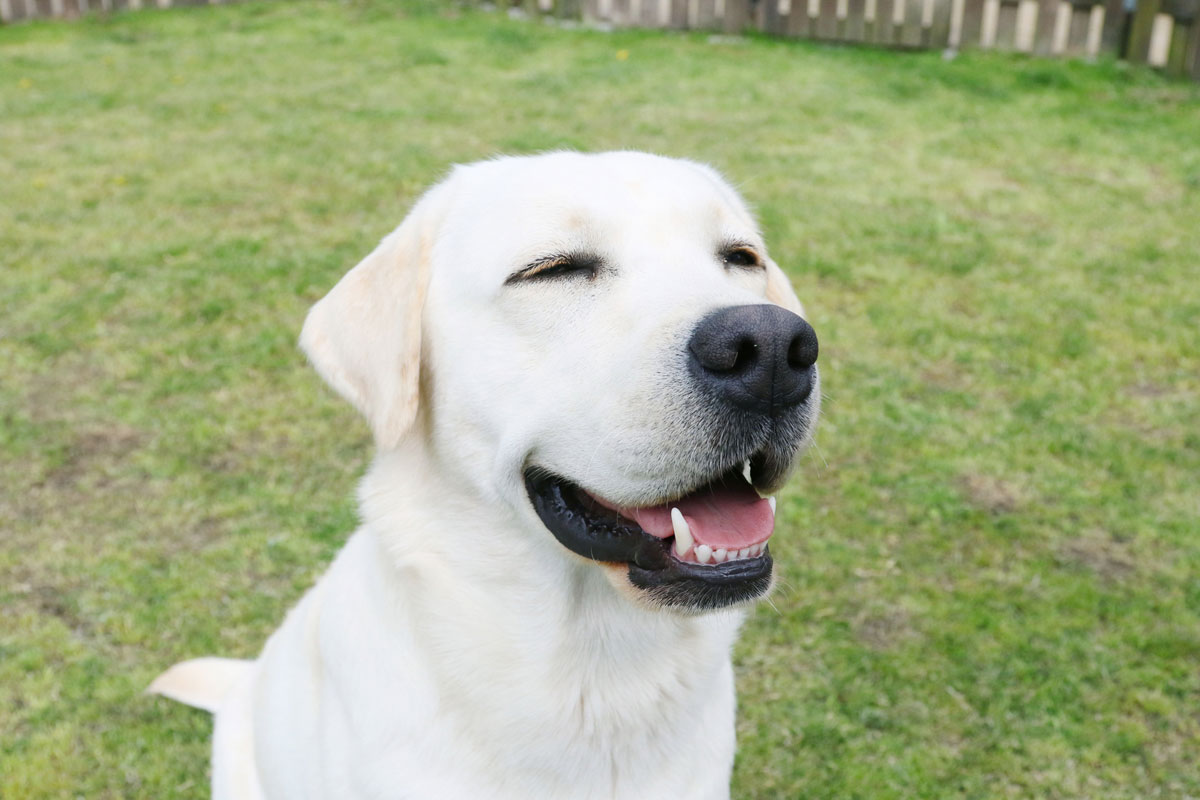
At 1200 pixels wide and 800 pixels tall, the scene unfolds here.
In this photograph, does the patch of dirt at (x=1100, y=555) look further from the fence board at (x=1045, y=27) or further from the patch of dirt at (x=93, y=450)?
the fence board at (x=1045, y=27)

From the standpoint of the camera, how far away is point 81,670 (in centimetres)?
369

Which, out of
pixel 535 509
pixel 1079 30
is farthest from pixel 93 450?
pixel 1079 30

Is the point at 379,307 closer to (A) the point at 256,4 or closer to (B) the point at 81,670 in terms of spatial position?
(B) the point at 81,670

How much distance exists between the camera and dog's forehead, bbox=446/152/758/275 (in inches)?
87.7

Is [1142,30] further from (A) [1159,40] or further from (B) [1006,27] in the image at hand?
(B) [1006,27]

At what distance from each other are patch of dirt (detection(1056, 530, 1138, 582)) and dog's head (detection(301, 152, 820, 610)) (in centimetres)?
250

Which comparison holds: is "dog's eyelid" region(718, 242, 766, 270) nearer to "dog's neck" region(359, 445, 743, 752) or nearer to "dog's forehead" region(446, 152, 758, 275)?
"dog's forehead" region(446, 152, 758, 275)

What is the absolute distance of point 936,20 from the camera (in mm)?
11000

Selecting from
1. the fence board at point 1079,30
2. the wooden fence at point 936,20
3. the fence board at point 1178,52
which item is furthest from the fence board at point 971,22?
the fence board at point 1178,52

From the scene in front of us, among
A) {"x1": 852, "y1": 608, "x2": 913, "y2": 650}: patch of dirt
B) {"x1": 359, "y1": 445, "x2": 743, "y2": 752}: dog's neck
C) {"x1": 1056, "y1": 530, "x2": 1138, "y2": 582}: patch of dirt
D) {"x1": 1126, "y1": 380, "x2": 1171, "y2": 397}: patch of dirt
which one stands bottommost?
{"x1": 852, "y1": 608, "x2": 913, "y2": 650}: patch of dirt

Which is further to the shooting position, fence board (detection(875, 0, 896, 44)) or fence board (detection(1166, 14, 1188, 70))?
fence board (detection(875, 0, 896, 44))

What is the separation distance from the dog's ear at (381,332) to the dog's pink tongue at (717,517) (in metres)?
0.53

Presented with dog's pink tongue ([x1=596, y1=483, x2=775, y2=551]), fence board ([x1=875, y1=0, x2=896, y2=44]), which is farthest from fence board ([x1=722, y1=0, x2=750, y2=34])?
dog's pink tongue ([x1=596, y1=483, x2=775, y2=551])

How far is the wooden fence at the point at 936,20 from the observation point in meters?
10.1
